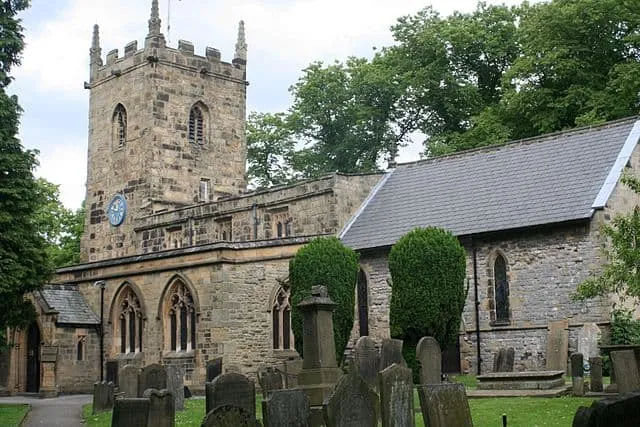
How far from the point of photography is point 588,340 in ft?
81.5

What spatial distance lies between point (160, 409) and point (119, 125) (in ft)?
109

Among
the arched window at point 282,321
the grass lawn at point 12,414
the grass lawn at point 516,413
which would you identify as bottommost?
the grass lawn at point 12,414

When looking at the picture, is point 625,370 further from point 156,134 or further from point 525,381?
point 156,134

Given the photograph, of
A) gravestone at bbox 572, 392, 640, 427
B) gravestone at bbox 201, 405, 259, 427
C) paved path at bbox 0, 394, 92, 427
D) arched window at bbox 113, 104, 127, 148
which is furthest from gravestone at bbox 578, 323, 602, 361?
arched window at bbox 113, 104, 127, 148

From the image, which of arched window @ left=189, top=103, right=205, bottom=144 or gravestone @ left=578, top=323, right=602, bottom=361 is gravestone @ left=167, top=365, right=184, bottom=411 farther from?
arched window @ left=189, top=103, right=205, bottom=144

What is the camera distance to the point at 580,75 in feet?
125

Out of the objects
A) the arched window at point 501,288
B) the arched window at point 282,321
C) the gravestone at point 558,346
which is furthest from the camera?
the arched window at point 282,321

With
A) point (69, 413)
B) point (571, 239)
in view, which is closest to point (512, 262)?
point (571, 239)

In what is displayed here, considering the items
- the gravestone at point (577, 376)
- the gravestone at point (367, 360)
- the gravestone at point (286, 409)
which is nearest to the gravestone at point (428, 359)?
the gravestone at point (367, 360)

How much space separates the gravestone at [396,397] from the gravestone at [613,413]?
6083 mm

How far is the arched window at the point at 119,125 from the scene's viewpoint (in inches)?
1754

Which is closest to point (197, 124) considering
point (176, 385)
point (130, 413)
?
point (176, 385)

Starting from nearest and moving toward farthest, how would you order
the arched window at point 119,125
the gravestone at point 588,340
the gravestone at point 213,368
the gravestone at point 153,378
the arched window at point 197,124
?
the gravestone at point 153,378
the gravestone at point 588,340
the gravestone at point 213,368
the arched window at point 197,124
the arched window at point 119,125

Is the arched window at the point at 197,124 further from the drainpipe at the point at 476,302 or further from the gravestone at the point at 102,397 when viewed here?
the gravestone at the point at 102,397
